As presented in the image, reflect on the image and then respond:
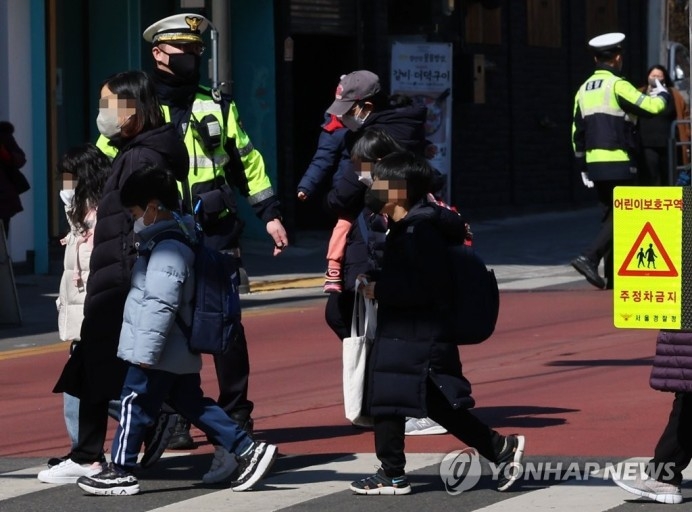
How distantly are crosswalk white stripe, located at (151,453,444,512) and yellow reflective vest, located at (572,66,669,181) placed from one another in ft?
21.7

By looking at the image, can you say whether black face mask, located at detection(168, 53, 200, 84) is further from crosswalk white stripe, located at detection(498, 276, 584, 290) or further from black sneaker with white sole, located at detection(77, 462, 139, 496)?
crosswalk white stripe, located at detection(498, 276, 584, 290)

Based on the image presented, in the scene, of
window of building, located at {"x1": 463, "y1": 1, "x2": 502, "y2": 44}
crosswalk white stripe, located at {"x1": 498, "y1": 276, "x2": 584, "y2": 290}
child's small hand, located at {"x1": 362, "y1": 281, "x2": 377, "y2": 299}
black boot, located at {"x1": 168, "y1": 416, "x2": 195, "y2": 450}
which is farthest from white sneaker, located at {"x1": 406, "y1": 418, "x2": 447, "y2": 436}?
window of building, located at {"x1": 463, "y1": 1, "x2": 502, "y2": 44}

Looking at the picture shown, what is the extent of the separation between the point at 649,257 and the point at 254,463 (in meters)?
1.98

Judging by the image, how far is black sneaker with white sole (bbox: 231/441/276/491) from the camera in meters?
7.75

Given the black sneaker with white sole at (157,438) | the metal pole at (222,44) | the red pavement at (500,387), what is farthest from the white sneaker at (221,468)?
the metal pole at (222,44)

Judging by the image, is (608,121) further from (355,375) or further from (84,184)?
(355,375)

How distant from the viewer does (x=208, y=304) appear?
7566 mm

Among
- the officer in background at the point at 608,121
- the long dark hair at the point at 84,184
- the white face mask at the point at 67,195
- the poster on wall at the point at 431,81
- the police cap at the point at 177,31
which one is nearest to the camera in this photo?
the long dark hair at the point at 84,184

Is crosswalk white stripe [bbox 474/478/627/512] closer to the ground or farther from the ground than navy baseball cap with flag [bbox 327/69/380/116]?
closer to the ground

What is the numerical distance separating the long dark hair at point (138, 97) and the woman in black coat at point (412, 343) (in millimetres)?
1178

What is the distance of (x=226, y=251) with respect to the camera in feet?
28.5

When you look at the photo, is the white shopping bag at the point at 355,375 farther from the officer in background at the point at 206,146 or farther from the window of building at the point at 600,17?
the window of building at the point at 600,17

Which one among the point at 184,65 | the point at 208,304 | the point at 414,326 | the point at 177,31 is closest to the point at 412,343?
the point at 414,326

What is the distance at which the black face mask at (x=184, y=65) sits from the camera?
341 inches
